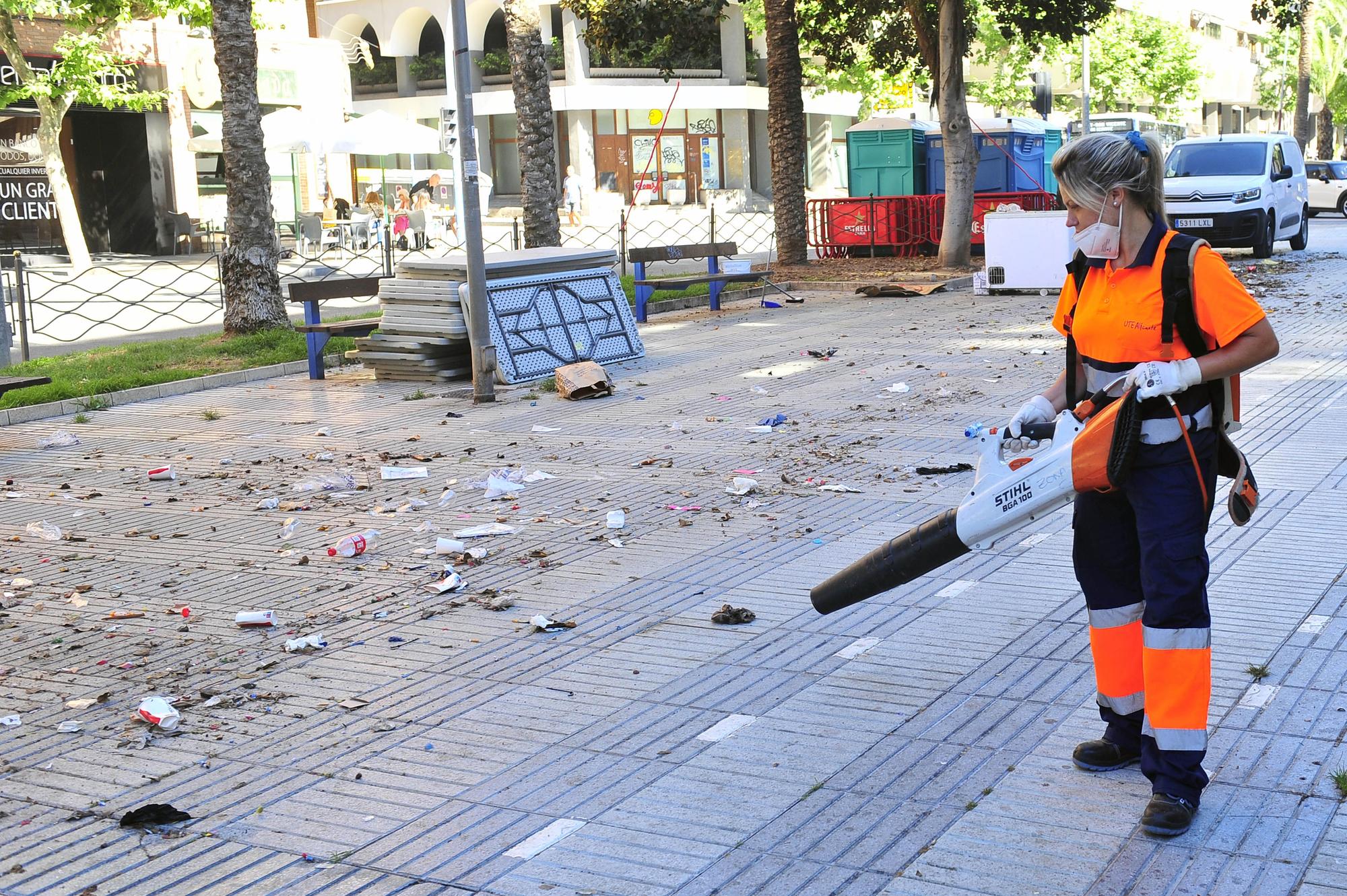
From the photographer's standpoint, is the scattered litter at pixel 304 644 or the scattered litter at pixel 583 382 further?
the scattered litter at pixel 583 382

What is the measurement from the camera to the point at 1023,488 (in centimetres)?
400

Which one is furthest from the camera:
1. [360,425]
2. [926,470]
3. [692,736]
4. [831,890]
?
[360,425]

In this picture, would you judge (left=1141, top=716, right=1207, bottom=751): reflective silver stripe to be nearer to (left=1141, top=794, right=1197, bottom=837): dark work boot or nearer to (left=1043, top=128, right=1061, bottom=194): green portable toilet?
(left=1141, top=794, right=1197, bottom=837): dark work boot

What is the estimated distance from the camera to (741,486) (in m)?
8.37

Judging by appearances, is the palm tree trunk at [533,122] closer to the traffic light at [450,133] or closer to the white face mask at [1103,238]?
the traffic light at [450,133]

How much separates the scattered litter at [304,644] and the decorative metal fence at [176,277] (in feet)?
27.6

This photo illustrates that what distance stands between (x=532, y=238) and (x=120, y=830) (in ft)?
48.4

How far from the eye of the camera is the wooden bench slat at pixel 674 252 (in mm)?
17844

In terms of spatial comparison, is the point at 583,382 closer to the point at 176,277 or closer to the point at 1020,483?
the point at 1020,483

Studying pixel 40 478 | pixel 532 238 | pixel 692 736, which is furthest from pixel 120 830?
pixel 532 238

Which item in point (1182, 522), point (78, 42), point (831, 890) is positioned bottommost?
point (831, 890)

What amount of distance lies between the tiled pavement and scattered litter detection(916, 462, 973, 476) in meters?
0.13

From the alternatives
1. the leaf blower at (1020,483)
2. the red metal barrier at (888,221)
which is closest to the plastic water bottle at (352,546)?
the leaf blower at (1020,483)

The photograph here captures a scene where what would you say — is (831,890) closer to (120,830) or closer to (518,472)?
(120,830)
